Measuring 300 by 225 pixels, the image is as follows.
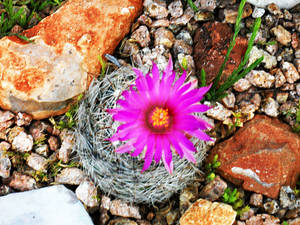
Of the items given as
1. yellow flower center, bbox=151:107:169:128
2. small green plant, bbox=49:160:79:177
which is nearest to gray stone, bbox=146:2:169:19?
yellow flower center, bbox=151:107:169:128

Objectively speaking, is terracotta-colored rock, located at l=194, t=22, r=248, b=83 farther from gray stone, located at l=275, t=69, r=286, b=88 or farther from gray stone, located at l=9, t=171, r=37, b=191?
gray stone, located at l=9, t=171, r=37, b=191

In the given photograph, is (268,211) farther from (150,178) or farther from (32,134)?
(32,134)

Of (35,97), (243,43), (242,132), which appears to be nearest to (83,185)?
(35,97)

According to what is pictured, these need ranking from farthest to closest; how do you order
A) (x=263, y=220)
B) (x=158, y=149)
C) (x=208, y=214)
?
1. (x=263, y=220)
2. (x=208, y=214)
3. (x=158, y=149)

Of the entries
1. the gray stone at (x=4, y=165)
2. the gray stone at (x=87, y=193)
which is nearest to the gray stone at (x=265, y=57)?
the gray stone at (x=87, y=193)

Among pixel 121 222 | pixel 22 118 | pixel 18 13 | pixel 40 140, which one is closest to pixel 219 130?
pixel 121 222

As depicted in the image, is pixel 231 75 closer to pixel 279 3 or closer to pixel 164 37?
pixel 164 37
